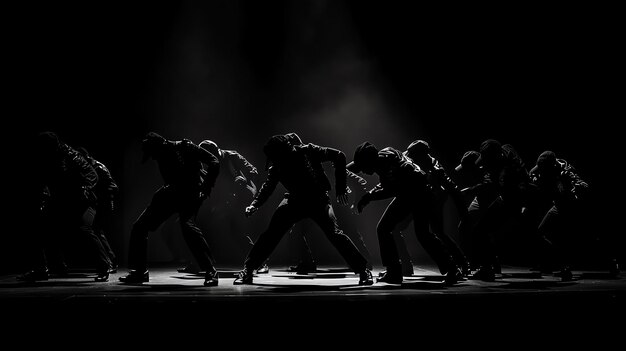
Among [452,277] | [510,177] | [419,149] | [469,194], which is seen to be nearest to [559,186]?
[510,177]

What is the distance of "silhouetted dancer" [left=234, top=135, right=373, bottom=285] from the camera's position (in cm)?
548

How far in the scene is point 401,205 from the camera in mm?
5676

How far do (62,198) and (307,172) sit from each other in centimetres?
307

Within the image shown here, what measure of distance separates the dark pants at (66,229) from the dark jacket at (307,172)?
83.5 inches

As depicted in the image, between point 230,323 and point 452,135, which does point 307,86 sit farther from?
point 230,323

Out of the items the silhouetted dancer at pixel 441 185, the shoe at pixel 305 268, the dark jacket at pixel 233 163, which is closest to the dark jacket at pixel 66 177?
the dark jacket at pixel 233 163

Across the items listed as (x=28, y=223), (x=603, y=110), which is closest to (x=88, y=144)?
(x=28, y=223)

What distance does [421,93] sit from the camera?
35.8 feet

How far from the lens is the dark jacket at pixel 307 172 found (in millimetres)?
5547

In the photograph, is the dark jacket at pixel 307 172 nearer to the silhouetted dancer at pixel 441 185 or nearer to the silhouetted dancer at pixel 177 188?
the silhouetted dancer at pixel 177 188

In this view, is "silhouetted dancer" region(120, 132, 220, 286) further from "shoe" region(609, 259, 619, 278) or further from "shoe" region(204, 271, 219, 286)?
"shoe" region(609, 259, 619, 278)

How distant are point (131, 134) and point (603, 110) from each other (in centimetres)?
969

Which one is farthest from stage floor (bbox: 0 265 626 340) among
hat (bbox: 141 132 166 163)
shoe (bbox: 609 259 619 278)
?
shoe (bbox: 609 259 619 278)

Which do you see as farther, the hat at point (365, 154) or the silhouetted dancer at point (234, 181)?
the silhouetted dancer at point (234, 181)
